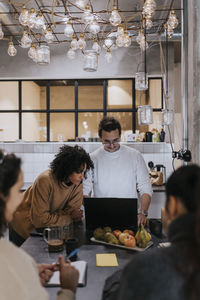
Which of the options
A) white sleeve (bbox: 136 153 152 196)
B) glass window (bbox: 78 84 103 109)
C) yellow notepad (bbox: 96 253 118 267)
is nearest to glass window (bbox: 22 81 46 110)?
glass window (bbox: 78 84 103 109)

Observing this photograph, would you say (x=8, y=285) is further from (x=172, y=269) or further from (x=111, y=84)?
(x=111, y=84)

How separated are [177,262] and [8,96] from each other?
18.5 feet

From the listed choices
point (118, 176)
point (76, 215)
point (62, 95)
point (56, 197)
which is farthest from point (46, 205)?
point (62, 95)

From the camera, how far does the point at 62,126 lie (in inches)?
225

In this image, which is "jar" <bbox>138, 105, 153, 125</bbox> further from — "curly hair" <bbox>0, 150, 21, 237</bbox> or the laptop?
"curly hair" <bbox>0, 150, 21, 237</bbox>

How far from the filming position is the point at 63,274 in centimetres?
113

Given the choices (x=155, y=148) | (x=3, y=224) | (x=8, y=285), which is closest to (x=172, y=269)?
(x=8, y=285)

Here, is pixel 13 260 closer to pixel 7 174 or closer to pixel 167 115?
pixel 7 174

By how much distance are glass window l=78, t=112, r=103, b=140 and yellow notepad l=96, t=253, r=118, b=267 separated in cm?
416

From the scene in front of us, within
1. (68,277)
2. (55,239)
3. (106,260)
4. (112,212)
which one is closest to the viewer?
(68,277)

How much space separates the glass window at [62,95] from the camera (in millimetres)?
5742

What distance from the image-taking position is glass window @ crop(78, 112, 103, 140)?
223 inches

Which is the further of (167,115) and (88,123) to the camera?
(88,123)

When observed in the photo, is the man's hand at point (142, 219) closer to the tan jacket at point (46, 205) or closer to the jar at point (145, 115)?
the tan jacket at point (46, 205)
